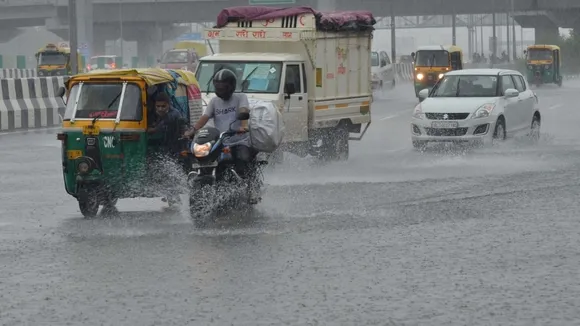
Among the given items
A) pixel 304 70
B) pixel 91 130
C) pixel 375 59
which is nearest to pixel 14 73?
pixel 375 59

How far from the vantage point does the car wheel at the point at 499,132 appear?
23.5 m

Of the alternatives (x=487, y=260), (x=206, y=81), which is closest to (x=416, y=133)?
(x=206, y=81)

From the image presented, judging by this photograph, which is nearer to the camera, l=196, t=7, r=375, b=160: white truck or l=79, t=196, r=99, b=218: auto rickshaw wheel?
l=79, t=196, r=99, b=218: auto rickshaw wheel

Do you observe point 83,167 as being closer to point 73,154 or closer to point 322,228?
point 73,154

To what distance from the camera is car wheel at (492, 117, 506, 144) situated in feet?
76.9

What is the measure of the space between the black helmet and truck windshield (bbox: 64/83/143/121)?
0.86 metres

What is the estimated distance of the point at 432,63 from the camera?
5272 centimetres

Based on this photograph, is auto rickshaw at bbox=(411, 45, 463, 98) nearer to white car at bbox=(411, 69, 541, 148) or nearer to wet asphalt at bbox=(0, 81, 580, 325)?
white car at bbox=(411, 69, 541, 148)

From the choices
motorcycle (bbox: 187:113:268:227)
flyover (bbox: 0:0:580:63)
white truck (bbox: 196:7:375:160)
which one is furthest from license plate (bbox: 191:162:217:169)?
flyover (bbox: 0:0:580:63)

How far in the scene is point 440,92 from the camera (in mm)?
24812

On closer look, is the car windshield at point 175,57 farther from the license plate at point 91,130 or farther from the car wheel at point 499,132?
the license plate at point 91,130

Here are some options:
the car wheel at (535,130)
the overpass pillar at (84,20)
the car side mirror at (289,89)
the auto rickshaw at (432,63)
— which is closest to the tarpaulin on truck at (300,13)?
the car side mirror at (289,89)

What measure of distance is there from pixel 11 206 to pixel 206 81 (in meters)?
6.11

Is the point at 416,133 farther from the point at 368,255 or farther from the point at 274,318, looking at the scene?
the point at 274,318
